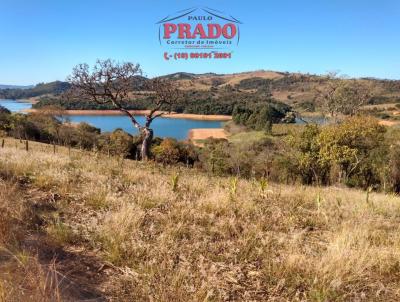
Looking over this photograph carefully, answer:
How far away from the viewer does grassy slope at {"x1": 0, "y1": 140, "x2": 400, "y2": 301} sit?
2.65m

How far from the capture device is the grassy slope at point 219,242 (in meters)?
2.65

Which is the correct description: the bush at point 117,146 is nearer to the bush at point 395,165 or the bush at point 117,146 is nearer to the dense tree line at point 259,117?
the bush at point 395,165

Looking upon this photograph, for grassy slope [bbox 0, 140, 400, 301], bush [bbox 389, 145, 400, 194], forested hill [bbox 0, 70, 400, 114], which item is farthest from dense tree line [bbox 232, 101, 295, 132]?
grassy slope [bbox 0, 140, 400, 301]

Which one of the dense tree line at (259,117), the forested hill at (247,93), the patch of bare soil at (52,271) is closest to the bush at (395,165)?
the patch of bare soil at (52,271)

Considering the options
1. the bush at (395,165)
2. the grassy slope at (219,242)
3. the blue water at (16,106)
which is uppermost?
the blue water at (16,106)

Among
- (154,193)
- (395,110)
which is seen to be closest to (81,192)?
(154,193)

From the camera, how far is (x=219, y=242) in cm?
346

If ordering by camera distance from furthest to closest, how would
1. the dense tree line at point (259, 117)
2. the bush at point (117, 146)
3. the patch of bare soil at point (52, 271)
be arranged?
the dense tree line at point (259, 117), the bush at point (117, 146), the patch of bare soil at point (52, 271)

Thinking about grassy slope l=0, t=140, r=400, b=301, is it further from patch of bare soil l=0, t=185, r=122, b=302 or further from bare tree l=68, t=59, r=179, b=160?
bare tree l=68, t=59, r=179, b=160

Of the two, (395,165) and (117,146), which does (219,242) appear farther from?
(395,165)

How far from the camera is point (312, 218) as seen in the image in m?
4.56

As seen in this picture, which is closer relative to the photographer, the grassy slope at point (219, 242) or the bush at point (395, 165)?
the grassy slope at point (219, 242)

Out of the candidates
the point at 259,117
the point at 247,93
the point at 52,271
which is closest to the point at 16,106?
the point at 259,117

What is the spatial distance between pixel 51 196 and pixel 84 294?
2487 millimetres
